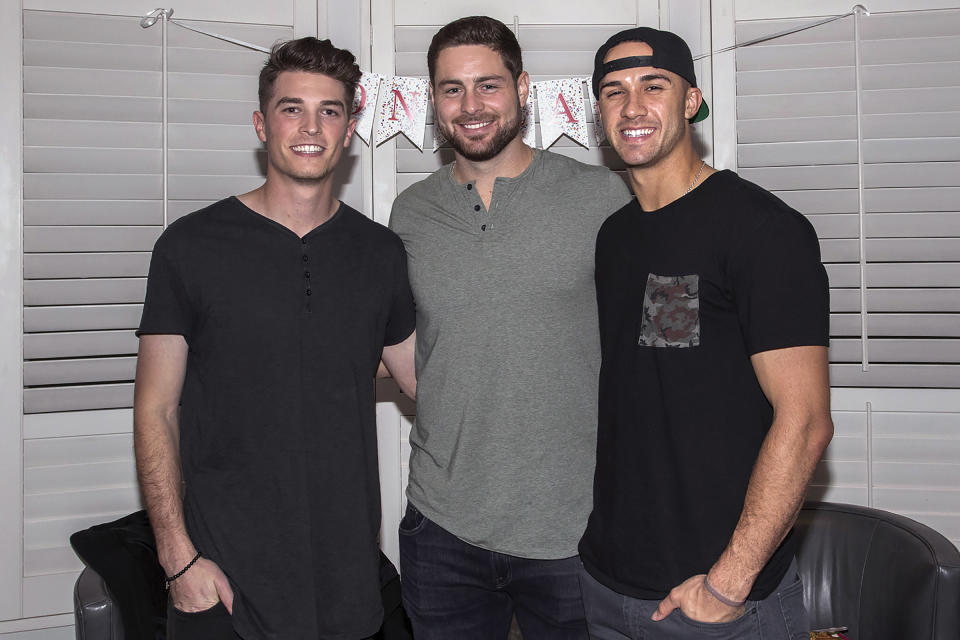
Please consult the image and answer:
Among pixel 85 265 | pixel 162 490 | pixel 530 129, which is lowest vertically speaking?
pixel 162 490

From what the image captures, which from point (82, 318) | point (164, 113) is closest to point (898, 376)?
point (164, 113)

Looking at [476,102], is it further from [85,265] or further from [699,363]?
[85,265]

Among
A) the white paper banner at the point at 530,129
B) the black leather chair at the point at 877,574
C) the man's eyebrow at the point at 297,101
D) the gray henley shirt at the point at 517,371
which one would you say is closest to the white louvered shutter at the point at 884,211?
the black leather chair at the point at 877,574

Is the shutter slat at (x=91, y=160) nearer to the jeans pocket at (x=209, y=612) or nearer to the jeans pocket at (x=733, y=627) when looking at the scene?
the jeans pocket at (x=209, y=612)

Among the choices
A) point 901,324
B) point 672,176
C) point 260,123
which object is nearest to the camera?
point 672,176

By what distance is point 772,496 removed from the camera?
1.25 m

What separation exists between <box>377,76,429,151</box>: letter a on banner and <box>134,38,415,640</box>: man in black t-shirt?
0.77 meters

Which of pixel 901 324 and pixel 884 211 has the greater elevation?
pixel 884 211

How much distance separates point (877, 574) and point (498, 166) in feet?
5.01

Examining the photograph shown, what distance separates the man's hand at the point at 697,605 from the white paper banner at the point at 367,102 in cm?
173

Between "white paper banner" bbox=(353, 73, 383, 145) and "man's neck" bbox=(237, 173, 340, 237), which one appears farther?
"white paper banner" bbox=(353, 73, 383, 145)

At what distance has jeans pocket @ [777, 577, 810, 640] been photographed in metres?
1.36

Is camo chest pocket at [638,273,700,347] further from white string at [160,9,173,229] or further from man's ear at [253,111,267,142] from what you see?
white string at [160,9,173,229]

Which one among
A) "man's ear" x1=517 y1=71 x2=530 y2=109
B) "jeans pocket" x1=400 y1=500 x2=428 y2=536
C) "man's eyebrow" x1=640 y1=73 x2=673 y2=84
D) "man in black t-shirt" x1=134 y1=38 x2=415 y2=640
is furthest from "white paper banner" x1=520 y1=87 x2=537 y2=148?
"jeans pocket" x1=400 y1=500 x2=428 y2=536
